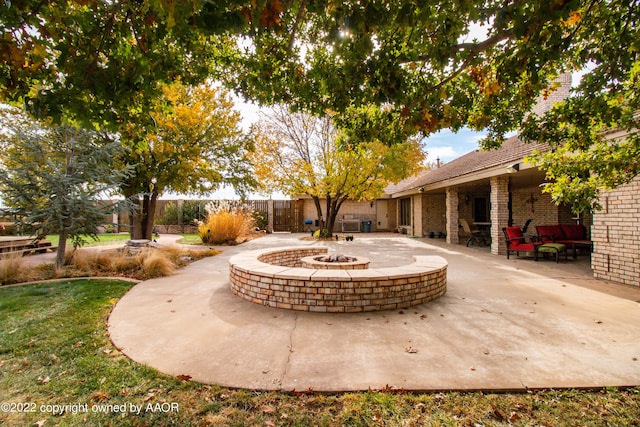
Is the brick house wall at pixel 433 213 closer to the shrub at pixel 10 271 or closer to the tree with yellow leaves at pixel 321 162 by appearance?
the tree with yellow leaves at pixel 321 162

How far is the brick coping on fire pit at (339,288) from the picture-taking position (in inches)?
165

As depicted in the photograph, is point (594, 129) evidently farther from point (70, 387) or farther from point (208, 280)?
point (208, 280)

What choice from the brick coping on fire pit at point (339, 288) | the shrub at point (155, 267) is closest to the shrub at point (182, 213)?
the shrub at point (155, 267)

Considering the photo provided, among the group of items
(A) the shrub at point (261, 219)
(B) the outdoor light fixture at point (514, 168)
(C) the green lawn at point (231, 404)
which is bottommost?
(C) the green lawn at point (231, 404)

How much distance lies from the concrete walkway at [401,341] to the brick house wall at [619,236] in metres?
0.75

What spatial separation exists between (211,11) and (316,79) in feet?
7.64

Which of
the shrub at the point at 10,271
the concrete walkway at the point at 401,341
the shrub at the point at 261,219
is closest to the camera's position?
the concrete walkway at the point at 401,341

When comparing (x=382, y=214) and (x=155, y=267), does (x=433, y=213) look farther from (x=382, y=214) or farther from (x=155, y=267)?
(x=155, y=267)

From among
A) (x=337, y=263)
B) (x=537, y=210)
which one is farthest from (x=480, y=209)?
(x=337, y=263)

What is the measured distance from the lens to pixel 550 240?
966 cm

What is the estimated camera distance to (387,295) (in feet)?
14.1

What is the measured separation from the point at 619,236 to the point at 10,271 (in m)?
12.5

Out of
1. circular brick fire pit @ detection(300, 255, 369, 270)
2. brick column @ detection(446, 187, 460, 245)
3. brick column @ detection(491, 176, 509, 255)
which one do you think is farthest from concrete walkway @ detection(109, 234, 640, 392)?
brick column @ detection(446, 187, 460, 245)

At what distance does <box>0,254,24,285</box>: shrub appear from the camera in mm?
5938
